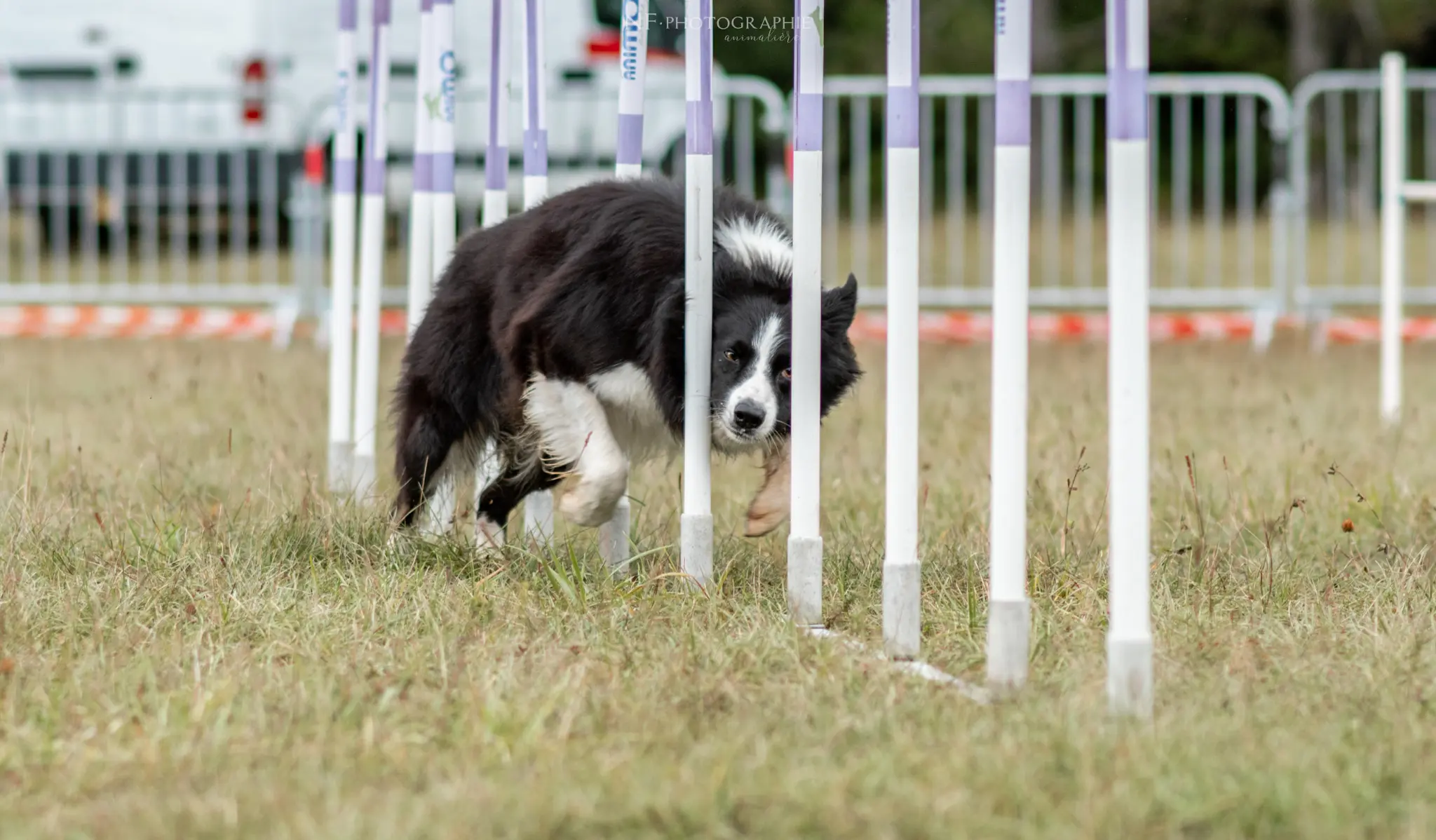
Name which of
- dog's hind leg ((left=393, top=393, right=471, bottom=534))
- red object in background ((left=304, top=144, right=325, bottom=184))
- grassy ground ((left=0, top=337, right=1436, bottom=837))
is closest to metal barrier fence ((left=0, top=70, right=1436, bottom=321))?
red object in background ((left=304, top=144, right=325, bottom=184))

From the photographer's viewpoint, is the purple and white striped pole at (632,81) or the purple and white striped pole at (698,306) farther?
the purple and white striped pole at (632,81)

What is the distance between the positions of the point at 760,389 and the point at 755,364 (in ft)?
0.24

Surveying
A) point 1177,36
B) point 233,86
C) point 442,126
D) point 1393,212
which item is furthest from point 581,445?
point 1177,36

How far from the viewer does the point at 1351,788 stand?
240 centimetres

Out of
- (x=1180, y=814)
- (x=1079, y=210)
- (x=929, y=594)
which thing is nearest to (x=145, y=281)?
(x=1079, y=210)

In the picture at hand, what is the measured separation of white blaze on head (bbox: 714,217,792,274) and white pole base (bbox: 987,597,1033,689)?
1.33m

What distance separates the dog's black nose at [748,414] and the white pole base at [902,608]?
73cm

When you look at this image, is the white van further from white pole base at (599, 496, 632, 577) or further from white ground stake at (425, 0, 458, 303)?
white pole base at (599, 496, 632, 577)

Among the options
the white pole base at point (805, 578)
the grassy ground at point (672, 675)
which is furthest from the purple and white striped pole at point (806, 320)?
the grassy ground at point (672, 675)

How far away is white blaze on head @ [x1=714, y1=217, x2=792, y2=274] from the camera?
13.4ft

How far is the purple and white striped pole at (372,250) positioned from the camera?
17.2ft

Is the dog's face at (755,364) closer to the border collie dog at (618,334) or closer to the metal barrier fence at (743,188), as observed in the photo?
the border collie dog at (618,334)

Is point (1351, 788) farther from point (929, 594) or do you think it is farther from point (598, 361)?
point (598, 361)

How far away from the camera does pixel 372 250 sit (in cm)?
545
